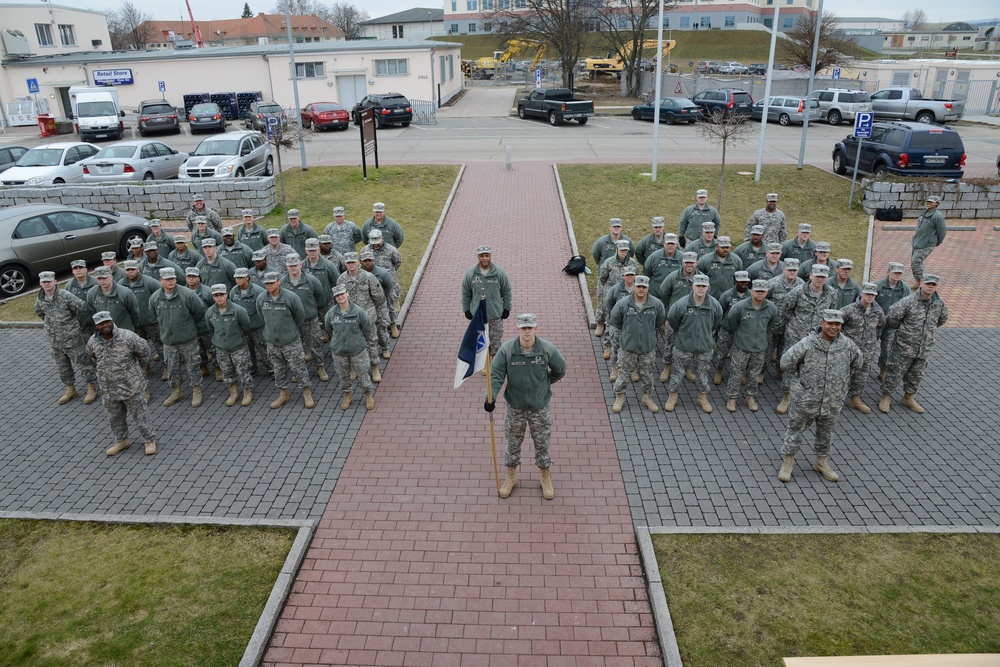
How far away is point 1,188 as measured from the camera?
19.1 metres

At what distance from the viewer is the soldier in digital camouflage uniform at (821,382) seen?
7555 mm

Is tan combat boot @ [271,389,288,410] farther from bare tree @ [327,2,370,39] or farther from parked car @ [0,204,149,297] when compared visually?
bare tree @ [327,2,370,39]

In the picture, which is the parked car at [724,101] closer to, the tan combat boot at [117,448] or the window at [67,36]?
the tan combat boot at [117,448]

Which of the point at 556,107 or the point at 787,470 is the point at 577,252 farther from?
the point at 556,107

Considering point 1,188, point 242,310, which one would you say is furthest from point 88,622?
point 1,188

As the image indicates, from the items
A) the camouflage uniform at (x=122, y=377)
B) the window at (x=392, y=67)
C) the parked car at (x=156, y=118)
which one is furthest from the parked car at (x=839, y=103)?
the camouflage uniform at (x=122, y=377)

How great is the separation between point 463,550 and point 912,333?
6.49 meters

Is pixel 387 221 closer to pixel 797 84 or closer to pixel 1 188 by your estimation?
pixel 1 188

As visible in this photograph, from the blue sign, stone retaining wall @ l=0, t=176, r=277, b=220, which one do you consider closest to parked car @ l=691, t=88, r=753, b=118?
the blue sign

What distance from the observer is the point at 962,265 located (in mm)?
15195

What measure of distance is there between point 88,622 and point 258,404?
405cm

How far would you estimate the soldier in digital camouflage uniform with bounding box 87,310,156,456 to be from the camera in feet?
27.1

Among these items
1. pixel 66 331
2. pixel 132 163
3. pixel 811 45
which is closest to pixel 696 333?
pixel 66 331

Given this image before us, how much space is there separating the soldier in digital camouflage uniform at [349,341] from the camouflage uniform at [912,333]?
703 centimetres
